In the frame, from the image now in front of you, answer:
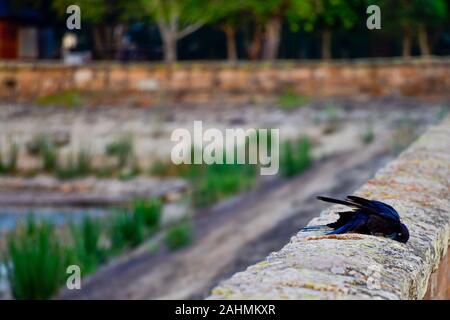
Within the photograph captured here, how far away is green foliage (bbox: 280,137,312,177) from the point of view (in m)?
13.5

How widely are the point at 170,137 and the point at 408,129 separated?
4315 millimetres

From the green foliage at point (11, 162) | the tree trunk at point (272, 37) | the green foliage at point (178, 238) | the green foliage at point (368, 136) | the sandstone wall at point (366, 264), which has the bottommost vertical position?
the green foliage at point (178, 238)

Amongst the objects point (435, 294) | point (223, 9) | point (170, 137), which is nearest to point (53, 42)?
point (223, 9)

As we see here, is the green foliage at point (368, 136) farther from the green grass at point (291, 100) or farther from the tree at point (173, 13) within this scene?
the tree at point (173, 13)

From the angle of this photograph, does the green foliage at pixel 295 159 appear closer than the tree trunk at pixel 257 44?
Yes

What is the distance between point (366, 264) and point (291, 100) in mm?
14939

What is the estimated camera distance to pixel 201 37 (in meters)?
26.6

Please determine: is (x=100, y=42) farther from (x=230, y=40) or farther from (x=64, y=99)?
(x=64, y=99)

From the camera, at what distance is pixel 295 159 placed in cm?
1377

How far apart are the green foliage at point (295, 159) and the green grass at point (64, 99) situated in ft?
17.2

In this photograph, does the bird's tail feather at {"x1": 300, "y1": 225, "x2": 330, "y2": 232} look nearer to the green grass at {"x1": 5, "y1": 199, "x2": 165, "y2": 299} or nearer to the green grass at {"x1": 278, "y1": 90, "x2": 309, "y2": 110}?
the green grass at {"x1": 5, "y1": 199, "x2": 165, "y2": 299}

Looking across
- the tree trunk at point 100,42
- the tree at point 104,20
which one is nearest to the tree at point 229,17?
the tree at point 104,20

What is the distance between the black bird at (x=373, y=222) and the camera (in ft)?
10.3

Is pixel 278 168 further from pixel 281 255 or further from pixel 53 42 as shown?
pixel 53 42
